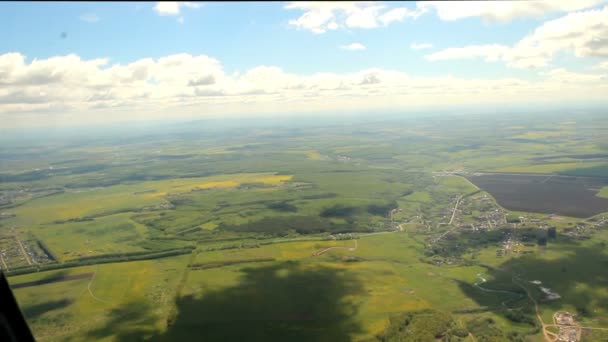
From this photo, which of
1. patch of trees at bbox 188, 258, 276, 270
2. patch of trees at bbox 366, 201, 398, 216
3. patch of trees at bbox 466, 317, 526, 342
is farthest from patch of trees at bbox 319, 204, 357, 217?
patch of trees at bbox 466, 317, 526, 342

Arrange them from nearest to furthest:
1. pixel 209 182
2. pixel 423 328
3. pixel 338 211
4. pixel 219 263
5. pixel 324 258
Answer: pixel 423 328
pixel 219 263
pixel 324 258
pixel 338 211
pixel 209 182

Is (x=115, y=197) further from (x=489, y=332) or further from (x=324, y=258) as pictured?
(x=489, y=332)

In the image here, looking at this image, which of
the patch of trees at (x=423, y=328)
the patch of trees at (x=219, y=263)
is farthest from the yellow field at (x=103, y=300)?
the patch of trees at (x=423, y=328)

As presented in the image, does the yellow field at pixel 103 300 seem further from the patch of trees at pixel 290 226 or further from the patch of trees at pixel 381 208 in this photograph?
the patch of trees at pixel 381 208

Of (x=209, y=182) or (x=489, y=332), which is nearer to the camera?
(x=489, y=332)

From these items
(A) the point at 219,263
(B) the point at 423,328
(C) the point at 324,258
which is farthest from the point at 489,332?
(A) the point at 219,263

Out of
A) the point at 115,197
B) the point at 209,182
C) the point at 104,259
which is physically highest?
the point at 209,182

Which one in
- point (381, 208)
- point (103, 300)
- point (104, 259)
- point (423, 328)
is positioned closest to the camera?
point (423, 328)

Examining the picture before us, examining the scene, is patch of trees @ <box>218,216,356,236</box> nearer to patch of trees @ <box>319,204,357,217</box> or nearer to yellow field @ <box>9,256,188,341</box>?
patch of trees @ <box>319,204,357,217</box>

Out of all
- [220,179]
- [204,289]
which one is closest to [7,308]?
[204,289]
